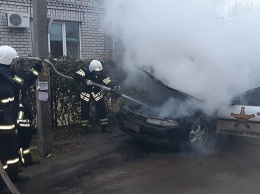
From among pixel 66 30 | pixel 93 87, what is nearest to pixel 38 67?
pixel 93 87

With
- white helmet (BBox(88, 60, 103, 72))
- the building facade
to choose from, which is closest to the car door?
white helmet (BBox(88, 60, 103, 72))

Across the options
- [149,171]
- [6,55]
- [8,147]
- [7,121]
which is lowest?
[149,171]

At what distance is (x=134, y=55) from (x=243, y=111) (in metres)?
2.56

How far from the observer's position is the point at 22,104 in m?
5.24

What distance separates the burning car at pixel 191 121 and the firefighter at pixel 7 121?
7.99ft

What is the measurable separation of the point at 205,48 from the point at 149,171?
2.60 metres

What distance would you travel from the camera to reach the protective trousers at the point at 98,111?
294 inches

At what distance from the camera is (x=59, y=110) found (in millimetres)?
7516

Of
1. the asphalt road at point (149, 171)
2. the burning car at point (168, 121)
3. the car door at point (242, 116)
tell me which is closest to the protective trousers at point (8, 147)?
the asphalt road at point (149, 171)

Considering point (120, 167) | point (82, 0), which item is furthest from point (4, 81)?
point (82, 0)

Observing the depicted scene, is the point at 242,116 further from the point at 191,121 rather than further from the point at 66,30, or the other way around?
the point at 66,30

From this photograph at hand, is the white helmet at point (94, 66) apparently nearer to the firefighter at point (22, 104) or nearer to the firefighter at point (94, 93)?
the firefighter at point (94, 93)

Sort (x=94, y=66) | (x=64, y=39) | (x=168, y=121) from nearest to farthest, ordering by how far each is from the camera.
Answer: (x=168, y=121) < (x=94, y=66) < (x=64, y=39)

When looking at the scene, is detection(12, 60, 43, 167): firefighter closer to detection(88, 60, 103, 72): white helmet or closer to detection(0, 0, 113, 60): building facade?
detection(88, 60, 103, 72): white helmet
